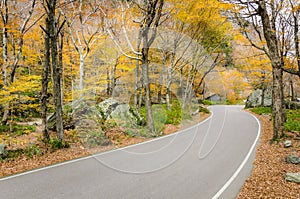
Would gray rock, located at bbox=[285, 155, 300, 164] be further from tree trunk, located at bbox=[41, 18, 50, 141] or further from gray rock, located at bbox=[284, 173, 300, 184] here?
tree trunk, located at bbox=[41, 18, 50, 141]

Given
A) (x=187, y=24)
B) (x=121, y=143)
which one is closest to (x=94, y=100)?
(x=121, y=143)

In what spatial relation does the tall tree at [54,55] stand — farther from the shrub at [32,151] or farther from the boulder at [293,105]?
the boulder at [293,105]

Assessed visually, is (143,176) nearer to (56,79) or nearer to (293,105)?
(56,79)

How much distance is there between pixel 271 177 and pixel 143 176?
336 cm

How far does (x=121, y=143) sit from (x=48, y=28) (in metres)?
5.56

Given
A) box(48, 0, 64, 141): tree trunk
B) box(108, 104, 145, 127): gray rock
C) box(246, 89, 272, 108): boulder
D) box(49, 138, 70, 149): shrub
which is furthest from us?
box(246, 89, 272, 108): boulder

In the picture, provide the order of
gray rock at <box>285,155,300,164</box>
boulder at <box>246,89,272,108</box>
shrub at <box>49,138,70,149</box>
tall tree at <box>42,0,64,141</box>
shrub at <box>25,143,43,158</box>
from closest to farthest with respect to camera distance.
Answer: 1. gray rock at <box>285,155,300,164</box>
2. shrub at <box>25,143,43,158</box>
3. shrub at <box>49,138,70,149</box>
4. tall tree at <box>42,0,64,141</box>
5. boulder at <box>246,89,272,108</box>

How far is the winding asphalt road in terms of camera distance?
4.42 m

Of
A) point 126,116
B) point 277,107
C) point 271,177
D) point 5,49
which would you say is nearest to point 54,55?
point 5,49

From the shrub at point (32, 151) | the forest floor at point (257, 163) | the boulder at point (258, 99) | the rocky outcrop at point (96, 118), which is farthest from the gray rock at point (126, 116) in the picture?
the boulder at point (258, 99)

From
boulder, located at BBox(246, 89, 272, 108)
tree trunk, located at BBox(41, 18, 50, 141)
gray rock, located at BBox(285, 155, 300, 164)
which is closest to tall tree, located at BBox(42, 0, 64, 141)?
tree trunk, located at BBox(41, 18, 50, 141)

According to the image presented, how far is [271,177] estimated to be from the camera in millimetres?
5512

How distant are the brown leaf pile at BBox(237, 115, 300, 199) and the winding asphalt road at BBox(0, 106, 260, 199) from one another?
0.82ft

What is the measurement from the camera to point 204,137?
Answer: 10.2m
